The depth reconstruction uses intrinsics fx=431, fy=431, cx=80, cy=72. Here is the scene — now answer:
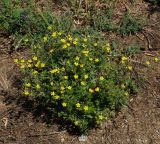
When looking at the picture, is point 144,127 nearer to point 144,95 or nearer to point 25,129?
point 144,95

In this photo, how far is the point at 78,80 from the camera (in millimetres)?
4578

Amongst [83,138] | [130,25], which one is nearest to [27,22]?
[130,25]

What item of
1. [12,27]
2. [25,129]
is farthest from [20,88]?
[12,27]

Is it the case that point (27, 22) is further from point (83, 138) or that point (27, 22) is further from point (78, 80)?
point (83, 138)

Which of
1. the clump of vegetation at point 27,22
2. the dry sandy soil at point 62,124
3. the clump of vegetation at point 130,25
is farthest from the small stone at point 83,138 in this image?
the clump of vegetation at point 130,25

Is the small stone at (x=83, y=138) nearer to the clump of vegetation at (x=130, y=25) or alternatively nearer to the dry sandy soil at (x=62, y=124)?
the dry sandy soil at (x=62, y=124)

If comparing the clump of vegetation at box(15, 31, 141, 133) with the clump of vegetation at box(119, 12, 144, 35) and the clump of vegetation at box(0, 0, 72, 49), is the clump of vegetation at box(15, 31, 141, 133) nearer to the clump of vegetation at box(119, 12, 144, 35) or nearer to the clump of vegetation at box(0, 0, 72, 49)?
the clump of vegetation at box(0, 0, 72, 49)

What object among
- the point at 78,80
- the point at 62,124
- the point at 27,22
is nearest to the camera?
the point at 78,80

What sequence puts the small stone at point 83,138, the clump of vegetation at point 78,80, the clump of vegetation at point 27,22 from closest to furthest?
the clump of vegetation at point 78,80
the small stone at point 83,138
the clump of vegetation at point 27,22

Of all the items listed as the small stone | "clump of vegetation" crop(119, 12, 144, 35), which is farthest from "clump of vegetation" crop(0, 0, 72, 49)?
the small stone

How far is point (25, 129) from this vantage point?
4.70 m

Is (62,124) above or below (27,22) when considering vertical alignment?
below

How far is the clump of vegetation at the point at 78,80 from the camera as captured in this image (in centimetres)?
445

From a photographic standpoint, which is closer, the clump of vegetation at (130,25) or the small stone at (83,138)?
the small stone at (83,138)
